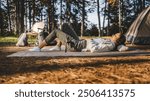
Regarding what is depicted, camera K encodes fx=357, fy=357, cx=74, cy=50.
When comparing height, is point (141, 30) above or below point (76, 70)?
above

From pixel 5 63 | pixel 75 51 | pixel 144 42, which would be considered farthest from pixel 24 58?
pixel 144 42

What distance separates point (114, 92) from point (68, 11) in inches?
1145

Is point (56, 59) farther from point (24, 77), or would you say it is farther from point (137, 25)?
point (137, 25)

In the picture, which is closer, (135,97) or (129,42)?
(135,97)

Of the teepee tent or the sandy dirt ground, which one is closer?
the sandy dirt ground

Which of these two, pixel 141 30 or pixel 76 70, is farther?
pixel 141 30

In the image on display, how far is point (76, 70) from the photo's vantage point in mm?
5980

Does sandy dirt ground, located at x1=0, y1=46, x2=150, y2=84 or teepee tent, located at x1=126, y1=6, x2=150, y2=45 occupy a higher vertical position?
teepee tent, located at x1=126, y1=6, x2=150, y2=45

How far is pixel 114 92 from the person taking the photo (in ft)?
15.8

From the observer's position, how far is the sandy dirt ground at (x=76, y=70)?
523 cm

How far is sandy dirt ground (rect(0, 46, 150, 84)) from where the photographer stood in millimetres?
5234

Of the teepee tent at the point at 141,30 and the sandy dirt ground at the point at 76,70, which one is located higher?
the teepee tent at the point at 141,30

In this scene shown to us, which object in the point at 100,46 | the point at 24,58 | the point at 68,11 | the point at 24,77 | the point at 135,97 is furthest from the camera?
the point at 68,11

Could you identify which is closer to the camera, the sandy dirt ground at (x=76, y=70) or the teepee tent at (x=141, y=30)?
the sandy dirt ground at (x=76, y=70)
